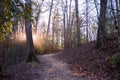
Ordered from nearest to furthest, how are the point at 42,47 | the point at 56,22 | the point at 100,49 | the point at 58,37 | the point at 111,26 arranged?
the point at 100,49, the point at 111,26, the point at 42,47, the point at 56,22, the point at 58,37

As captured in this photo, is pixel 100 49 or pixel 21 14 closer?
pixel 21 14

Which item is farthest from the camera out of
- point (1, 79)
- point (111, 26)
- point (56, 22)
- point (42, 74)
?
point (56, 22)

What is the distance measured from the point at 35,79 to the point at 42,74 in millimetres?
1023

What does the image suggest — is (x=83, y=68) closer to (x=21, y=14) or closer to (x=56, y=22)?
(x=21, y=14)

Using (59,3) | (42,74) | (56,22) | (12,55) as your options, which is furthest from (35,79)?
(56,22)

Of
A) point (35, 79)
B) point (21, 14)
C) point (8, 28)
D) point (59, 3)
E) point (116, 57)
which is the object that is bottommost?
point (35, 79)

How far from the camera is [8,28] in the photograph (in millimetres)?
7359

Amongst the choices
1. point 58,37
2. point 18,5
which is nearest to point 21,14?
point 18,5

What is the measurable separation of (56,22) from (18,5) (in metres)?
40.5

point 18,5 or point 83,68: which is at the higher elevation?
point 18,5

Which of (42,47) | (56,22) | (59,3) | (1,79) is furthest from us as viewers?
(56,22)

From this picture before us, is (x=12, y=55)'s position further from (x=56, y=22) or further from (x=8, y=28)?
(x=56, y=22)

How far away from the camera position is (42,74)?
10367 mm

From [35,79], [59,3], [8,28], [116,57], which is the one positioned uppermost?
[59,3]
